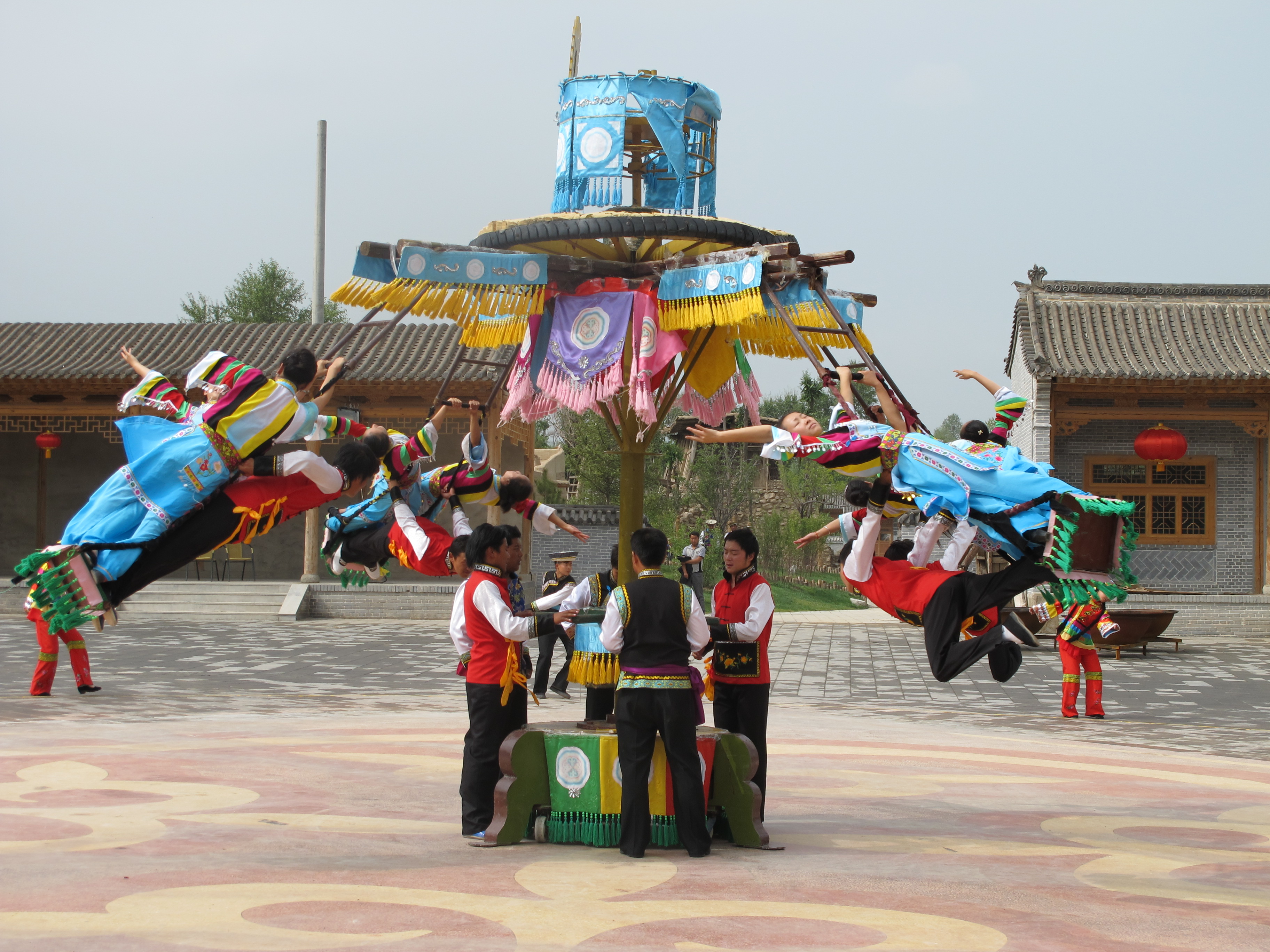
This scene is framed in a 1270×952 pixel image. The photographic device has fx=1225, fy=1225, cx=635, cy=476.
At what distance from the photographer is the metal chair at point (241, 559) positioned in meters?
21.4

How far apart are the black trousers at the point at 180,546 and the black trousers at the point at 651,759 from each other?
6.02 feet

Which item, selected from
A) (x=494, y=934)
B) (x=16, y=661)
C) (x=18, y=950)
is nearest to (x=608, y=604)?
(x=494, y=934)

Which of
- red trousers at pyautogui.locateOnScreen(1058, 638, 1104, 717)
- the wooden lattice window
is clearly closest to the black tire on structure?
red trousers at pyautogui.locateOnScreen(1058, 638, 1104, 717)

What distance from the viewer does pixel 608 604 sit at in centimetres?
529

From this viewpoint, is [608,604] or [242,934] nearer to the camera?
[242,934]

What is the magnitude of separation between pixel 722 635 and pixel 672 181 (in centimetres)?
217

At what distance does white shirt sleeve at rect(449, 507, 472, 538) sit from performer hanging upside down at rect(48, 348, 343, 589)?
0.96 metres

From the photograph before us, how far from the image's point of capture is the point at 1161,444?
1917cm

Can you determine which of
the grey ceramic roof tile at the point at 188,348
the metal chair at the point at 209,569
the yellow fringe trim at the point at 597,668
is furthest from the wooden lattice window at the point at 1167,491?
the yellow fringe trim at the point at 597,668

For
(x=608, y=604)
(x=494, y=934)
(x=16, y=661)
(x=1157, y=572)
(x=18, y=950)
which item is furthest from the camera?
(x=1157, y=572)

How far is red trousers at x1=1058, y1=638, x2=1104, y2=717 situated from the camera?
10156mm

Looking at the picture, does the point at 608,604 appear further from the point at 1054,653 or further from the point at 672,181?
the point at 1054,653

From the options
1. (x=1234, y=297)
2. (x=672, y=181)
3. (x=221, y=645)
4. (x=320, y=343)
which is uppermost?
(x=1234, y=297)

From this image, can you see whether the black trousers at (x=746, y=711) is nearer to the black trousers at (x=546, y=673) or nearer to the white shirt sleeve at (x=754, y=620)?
the white shirt sleeve at (x=754, y=620)
